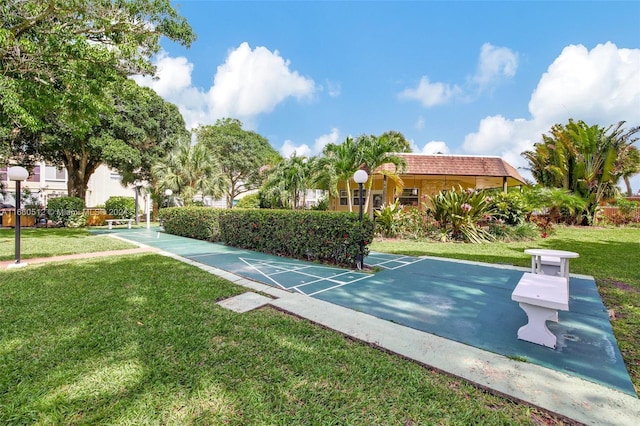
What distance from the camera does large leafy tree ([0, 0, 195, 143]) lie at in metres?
7.75

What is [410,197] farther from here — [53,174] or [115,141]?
[53,174]

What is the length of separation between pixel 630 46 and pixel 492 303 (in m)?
12.3

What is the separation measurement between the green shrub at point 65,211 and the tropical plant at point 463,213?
69.0ft

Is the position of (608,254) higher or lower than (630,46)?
lower

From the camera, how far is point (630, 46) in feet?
32.9

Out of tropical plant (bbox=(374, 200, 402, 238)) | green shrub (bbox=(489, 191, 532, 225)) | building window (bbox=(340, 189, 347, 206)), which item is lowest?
tropical plant (bbox=(374, 200, 402, 238))

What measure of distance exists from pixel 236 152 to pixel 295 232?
24.2 metres

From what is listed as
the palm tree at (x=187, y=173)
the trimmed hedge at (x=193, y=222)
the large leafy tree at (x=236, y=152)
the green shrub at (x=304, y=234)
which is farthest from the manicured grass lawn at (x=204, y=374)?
the large leafy tree at (x=236, y=152)

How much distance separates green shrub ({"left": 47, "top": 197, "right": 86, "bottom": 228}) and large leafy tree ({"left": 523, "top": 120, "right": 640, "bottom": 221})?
3021 cm

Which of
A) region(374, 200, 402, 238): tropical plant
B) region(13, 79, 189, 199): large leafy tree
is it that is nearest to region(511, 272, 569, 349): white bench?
region(374, 200, 402, 238): tropical plant

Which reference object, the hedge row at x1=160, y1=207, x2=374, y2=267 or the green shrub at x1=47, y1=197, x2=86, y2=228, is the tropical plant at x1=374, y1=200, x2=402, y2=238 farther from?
the green shrub at x1=47, y1=197, x2=86, y2=228

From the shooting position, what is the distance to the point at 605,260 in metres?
7.97

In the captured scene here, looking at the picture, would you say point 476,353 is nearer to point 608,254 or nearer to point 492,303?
point 492,303

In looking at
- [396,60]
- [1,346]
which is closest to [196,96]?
[396,60]
